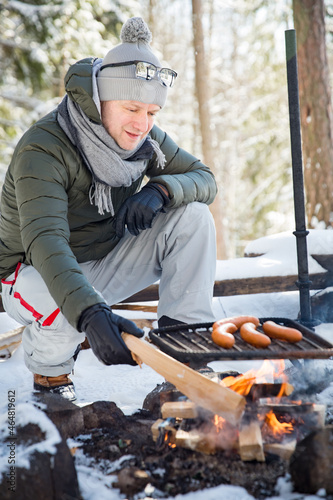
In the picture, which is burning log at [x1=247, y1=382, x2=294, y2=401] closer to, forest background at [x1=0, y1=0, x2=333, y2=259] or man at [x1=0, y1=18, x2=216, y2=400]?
man at [x1=0, y1=18, x2=216, y2=400]

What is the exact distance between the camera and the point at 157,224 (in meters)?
2.81

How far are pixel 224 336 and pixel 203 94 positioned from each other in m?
8.73

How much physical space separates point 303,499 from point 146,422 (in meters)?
0.80

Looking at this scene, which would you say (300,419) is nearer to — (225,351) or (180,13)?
(225,351)

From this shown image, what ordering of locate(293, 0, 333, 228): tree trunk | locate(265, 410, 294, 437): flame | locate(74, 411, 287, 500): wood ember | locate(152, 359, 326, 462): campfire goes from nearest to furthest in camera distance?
locate(74, 411, 287, 500): wood ember
locate(152, 359, 326, 462): campfire
locate(265, 410, 294, 437): flame
locate(293, 0, 333, 228): tree trunk

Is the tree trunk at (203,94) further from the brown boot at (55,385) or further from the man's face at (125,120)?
the brown boot at (55,385)

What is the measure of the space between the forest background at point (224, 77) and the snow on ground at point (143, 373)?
177cm

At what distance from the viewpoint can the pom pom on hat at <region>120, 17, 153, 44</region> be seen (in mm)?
2461

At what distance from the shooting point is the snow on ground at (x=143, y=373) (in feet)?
5.18

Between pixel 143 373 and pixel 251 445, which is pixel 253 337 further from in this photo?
pixel 143 373

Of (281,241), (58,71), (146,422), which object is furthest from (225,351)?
(58,71)

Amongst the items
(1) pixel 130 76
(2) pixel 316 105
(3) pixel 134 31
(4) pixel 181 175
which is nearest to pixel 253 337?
(4) pixel 181 175

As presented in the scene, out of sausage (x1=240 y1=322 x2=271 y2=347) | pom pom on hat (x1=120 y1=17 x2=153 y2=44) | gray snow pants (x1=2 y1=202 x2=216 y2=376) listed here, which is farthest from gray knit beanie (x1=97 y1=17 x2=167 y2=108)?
sausage (x1=240 y1=322 x2=271 y2=347)

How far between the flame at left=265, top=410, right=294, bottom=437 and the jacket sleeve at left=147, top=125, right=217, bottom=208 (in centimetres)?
131
